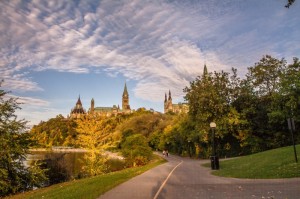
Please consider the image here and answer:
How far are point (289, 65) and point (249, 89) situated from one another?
6.28 metres

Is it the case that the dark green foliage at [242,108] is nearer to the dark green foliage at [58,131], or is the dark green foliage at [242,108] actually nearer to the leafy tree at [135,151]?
the leafy tree at [135,151]

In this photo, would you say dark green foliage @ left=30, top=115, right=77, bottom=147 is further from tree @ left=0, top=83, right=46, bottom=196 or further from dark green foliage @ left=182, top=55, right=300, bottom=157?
tree @ left=0, top=83, right=46, bottom=196

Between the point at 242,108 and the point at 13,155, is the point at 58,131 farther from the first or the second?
the point at 13,155

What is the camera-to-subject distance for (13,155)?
1772 centimetres

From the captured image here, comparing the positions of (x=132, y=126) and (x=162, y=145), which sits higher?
(x=132, y=126)

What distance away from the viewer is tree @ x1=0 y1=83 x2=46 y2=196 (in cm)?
1686

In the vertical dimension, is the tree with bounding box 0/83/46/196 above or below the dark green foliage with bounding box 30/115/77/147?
below

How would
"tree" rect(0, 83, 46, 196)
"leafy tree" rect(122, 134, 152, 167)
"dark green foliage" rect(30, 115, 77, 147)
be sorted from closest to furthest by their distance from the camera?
"tree" rect(0, 83, 46, 196) → "leafy tree" rect(122, 134, 152, 167) → "dark green foliage" rect(30, 115, 77, 147)

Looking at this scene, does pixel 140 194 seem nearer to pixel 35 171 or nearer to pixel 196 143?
pixel 35 171

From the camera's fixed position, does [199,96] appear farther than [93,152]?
Yes

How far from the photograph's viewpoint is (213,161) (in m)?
23.1

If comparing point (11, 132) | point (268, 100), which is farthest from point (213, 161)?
point (268, 100)

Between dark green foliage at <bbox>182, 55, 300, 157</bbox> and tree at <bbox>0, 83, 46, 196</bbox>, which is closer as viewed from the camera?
tree at <bbox>0, 83, 46, 196</bbox>

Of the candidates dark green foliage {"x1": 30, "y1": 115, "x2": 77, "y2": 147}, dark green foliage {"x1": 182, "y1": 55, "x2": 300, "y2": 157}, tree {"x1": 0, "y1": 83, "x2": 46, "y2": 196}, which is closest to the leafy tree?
dark green foliage {"x1": 182, "y1": 55, "x2": 300, "y2": 157}
